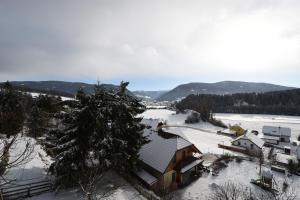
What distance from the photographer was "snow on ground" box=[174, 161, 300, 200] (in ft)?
86.3

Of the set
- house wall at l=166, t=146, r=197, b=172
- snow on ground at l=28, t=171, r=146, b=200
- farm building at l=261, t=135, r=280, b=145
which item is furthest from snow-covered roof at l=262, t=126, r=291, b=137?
snow on ground at l=28, t=171, r=146, b=200

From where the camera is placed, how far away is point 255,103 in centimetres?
15800

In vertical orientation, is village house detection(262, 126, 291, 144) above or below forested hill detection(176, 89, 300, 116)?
below

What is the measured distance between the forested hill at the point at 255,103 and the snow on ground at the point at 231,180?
85.4 meters

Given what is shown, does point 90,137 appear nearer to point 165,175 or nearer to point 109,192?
point 109,192

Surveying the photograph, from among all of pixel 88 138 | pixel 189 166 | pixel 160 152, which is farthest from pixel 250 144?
pixel 88 138

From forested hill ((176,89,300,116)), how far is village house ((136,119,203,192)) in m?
96.9

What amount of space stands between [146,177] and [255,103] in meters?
160

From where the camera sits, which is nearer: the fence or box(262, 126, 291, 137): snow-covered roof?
the fence

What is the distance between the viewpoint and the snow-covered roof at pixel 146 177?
77.2 feet

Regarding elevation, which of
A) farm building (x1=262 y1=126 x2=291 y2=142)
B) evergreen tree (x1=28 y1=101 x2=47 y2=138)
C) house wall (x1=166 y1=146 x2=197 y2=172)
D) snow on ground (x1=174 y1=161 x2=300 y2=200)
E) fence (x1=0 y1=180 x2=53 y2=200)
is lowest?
farm building (x1=262 y1=126 x2=291 y2=142)

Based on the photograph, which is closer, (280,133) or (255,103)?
(280,133)

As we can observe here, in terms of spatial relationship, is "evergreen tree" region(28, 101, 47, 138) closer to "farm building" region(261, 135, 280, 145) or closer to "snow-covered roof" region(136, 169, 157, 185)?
"snow-covered roof" region(136, 169, 157, 185)

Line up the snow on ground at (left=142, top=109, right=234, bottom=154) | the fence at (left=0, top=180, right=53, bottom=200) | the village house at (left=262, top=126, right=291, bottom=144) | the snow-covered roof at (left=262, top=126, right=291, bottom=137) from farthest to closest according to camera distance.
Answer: the snow-covered roof at (left=262, top=126, right=291, bottom=137), the village house at (left=262, top=126, right=291, bottom=144), the snow on ground at (left=142, top=109, right=234, bottom=154), the fence at (left=0, top=180, right=53, bottom=200)
